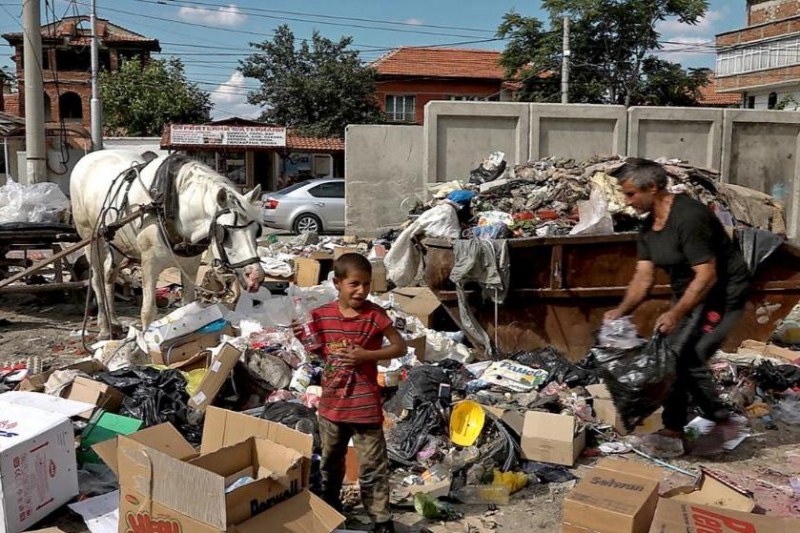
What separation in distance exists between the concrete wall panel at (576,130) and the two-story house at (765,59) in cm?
2062

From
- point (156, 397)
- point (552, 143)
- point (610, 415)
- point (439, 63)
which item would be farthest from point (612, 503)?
point (439, 63)

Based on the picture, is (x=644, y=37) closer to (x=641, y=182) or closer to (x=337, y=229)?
(x=337, y=229)

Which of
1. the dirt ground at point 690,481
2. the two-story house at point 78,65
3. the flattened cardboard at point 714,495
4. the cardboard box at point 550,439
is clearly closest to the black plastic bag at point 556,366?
the dirt ground at point 690,481

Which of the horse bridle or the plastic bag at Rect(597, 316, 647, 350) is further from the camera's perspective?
the horse bridle

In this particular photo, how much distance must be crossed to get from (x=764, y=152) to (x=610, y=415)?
8201 millimetres

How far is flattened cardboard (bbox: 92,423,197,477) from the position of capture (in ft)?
10.3

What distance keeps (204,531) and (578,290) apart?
4178mm

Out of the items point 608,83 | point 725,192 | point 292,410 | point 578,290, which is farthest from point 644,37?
point 292,410

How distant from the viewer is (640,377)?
4.01 m

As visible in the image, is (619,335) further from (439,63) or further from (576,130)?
(439,63)

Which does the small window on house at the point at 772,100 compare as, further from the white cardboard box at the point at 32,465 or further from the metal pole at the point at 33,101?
the white cardboard box at the point at 32,465

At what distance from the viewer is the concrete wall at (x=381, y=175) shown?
1144 cm

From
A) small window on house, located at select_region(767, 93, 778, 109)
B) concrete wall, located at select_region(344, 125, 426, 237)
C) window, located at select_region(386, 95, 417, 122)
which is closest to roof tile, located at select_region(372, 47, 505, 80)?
window, located at select_region(386, 95, 417, 122)

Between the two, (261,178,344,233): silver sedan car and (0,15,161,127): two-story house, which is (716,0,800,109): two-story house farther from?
(0,15,161,127): two-story house
